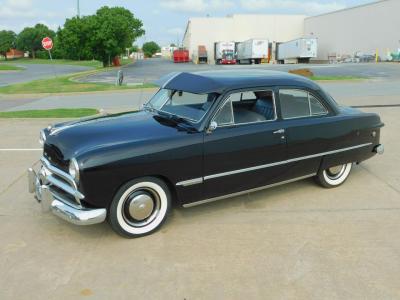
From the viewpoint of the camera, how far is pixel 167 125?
446cm

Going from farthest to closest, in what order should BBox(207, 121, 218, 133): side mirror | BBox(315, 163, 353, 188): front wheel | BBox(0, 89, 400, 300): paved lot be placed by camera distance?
BBox(315, 163, 353, 188): front wheel → BBox(207, 121, 218, 133): side mirror → BBox(0, 89, 400, 300): paved lot

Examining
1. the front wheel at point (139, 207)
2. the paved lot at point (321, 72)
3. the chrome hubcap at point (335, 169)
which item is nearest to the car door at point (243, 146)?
the front wheel at point (139, 207)

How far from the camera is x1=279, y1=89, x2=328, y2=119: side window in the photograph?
4879 millimetres

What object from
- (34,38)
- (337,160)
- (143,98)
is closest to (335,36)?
(143,98)

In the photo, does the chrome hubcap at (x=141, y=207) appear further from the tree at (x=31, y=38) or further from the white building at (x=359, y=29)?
the tree at (x=31, y=38)

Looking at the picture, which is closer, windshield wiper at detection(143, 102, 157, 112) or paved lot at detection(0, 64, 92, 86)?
windshield wiper at detection(143, 102, 157, 112)

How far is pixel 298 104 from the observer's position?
5.02 m

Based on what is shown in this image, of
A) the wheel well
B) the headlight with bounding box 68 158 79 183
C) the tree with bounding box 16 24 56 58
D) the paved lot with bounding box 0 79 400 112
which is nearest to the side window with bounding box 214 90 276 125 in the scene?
the wheel well

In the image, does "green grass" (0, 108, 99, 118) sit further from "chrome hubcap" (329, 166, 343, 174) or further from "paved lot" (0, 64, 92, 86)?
"paved lot" (0, 64, 92, 86)

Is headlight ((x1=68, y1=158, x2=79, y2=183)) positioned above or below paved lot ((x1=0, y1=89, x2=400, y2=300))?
above

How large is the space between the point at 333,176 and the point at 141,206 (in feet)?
9.15

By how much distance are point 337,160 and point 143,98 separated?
36.7 feet

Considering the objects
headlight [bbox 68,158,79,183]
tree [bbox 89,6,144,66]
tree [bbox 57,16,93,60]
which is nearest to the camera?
headlight [bbox 68,158,79,183]

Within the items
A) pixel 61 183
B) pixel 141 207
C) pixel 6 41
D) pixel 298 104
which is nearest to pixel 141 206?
pixel 141 207
